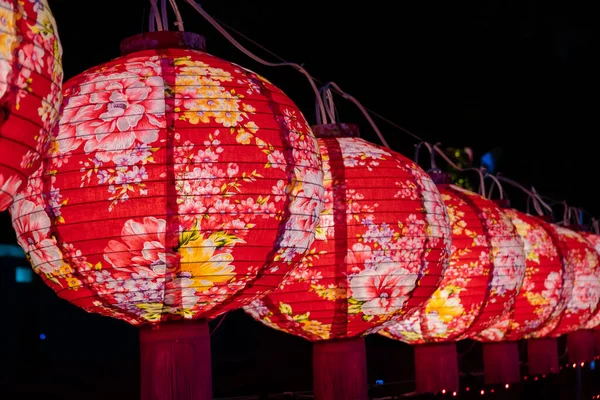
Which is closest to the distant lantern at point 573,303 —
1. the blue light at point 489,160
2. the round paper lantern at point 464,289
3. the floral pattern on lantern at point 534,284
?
the floral pattern on lantern at point 534,284

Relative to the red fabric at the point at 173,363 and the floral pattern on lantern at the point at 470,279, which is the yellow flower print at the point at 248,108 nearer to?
Result: the red fabric at the point at 173,363

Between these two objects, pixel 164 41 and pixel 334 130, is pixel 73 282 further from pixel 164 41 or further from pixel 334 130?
pixel 334 130

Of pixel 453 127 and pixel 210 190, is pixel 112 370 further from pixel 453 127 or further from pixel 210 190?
pixel 210 190

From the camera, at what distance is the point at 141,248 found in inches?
68.1

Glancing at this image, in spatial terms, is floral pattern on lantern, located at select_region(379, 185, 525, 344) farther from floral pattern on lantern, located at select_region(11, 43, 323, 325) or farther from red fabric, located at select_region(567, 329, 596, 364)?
red fabric, located at select_region(567, 329, 596, 364)

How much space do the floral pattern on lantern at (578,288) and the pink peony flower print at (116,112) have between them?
3090mm

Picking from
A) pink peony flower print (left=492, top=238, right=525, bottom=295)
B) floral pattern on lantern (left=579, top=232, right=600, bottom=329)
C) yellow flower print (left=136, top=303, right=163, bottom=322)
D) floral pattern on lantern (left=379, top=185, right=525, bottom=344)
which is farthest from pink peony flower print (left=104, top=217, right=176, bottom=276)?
floral pattern on lantern (left=579, top=232, right=600, bottom=329)

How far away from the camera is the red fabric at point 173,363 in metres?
1.97

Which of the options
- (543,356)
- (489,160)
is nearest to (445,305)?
(543,356)

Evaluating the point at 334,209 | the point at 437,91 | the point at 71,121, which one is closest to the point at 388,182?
the point at 334,209

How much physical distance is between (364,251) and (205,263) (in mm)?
705

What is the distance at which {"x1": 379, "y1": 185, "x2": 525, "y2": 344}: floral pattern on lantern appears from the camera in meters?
3.17

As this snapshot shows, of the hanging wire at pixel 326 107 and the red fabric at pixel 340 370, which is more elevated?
the hanging wire at pixel 326 107

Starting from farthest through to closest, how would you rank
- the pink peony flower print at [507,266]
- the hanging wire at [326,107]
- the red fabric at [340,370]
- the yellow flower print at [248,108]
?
the pink peony flower print at [507,266] → the hanging wire at [326,107] → the red fabric at [340,370] → the yellow flower print at [248,108]
